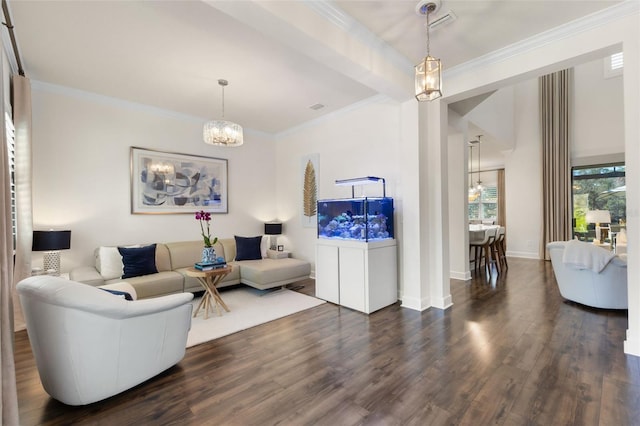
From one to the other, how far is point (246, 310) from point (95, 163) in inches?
121

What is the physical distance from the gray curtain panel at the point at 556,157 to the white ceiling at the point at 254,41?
18.3 ft

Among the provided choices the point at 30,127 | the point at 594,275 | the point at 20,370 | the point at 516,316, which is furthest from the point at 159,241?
the point at 594,275

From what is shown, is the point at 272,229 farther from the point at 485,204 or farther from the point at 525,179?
the point at 485,204

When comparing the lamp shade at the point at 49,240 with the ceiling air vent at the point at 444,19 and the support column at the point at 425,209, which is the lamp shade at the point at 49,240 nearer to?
the support column at the point at 425,209

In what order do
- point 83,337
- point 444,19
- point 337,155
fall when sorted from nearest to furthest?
point 83,337, point 444,19, point 337,155

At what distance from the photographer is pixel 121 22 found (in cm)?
262

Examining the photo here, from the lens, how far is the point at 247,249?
16.8ft

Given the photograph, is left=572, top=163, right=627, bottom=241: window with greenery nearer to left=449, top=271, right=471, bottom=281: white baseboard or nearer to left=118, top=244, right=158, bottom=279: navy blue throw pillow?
left=449, top=271, right=471, bottom=281: white baseboard

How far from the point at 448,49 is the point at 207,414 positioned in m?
3.92

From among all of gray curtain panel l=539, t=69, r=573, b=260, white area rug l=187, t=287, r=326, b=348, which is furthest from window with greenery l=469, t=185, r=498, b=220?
Result: white area rug l=187, t=287, r=326, b=348

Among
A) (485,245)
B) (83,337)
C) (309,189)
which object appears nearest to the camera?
(83,337)

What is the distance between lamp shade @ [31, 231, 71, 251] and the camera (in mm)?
3369

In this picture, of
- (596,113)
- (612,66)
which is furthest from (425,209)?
(612,66)

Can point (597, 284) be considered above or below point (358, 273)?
below
